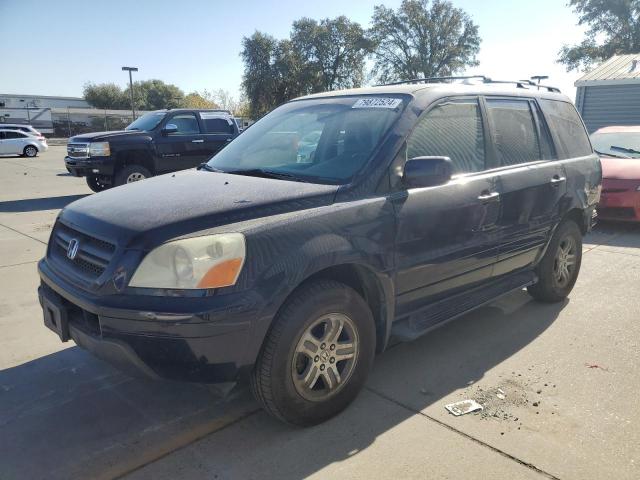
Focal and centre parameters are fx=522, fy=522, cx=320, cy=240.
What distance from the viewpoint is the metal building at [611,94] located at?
17.3 meters

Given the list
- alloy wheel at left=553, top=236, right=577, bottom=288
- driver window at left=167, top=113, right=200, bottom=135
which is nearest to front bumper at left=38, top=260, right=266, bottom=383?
alloy wheel at left=553, top=236, right=577, bottom=288

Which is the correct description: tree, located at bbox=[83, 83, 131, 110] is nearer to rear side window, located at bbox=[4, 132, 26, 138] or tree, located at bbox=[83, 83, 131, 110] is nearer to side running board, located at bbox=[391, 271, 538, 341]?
rear side window, located at bbox=[4, 132, 26, 138]

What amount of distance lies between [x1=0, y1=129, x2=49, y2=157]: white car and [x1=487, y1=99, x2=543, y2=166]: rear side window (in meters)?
28.2

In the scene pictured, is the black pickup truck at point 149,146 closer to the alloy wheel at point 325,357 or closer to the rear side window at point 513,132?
the rear side window at point 513,132

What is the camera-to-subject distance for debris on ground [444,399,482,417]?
3046 mm

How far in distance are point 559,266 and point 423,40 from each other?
53.8 meters

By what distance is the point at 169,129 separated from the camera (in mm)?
11422

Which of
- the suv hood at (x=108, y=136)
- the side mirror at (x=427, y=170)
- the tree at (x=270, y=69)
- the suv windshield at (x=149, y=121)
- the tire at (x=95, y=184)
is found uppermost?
the tree at (x=270, y=69)

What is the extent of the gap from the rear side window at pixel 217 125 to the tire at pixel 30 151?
19473 millimetres

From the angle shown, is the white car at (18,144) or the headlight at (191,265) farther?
the white car at (18,144)

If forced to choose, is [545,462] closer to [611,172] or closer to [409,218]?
[409,218]

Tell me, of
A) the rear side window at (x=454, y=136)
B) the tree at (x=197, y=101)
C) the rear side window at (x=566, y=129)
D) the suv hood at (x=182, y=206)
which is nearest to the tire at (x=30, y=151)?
the suv hood at (x=182, y=206)

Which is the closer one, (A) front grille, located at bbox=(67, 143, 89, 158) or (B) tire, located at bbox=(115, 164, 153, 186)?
(A) front grille, located at bbox=(67, 143, 89, 158)

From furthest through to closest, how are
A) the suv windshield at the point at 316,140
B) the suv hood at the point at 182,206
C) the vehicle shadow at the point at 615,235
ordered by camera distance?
the vehicle shadow at the point at 615,235, the suv windshield at the point at 316,140, the suv hood at the point at 182,206
